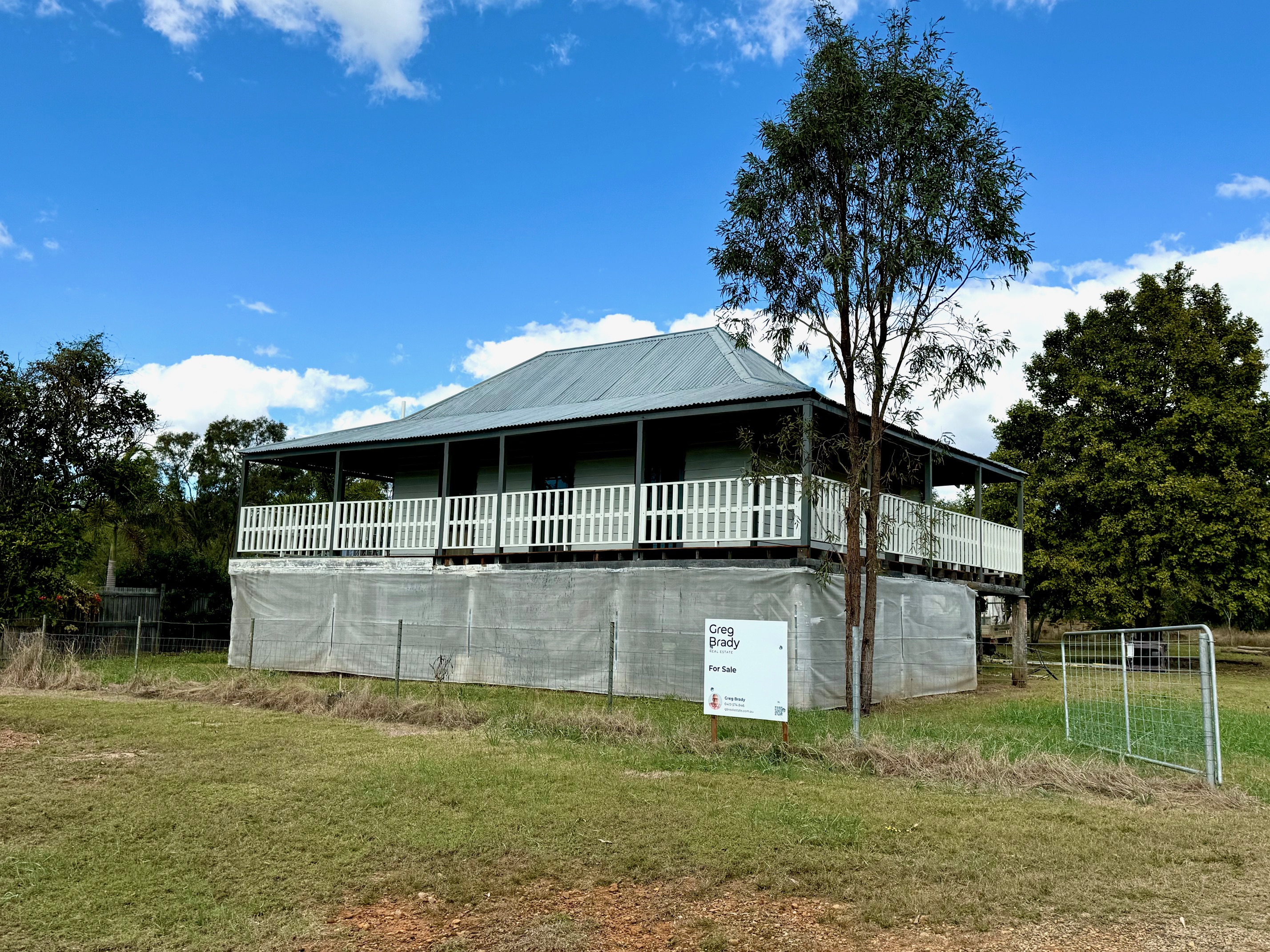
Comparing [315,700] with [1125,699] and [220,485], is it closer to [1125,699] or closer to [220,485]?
[1125,699]

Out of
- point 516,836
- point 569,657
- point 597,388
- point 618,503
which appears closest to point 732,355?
point 597,388

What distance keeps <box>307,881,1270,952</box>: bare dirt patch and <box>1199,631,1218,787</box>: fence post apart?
3699 mm

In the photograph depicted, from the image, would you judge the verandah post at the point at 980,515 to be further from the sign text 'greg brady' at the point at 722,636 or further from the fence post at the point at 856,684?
the sign text 'greg brady' at the point at 722,636

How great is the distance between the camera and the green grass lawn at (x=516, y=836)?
17.8 feet

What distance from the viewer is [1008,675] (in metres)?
24.1

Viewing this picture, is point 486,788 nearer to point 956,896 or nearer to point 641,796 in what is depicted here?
point 641,796

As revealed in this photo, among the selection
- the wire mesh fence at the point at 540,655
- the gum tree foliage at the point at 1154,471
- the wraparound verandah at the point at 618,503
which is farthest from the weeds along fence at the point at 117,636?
the gum tree foliage at the point at 1154,471

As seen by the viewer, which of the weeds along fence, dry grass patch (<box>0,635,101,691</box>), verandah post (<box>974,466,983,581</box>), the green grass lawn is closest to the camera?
the green grass lawn

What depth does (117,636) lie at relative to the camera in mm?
22156

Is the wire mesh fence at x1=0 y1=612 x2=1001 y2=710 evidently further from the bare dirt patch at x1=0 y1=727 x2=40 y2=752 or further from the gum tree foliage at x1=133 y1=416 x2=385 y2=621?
the gum tree foliage at x1=133 y1=416 x2=385 y2=621

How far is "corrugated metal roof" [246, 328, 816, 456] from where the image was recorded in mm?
17812

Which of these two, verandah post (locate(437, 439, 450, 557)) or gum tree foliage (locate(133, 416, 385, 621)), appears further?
gum tree foliage (locate(133, 416, 385, 621))

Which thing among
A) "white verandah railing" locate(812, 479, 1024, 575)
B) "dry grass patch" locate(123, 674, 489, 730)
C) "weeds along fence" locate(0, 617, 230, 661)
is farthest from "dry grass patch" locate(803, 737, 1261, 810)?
"weeds along fence" locate(0, 617, 230, 661)

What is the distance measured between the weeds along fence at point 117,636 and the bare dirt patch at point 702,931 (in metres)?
13.7
